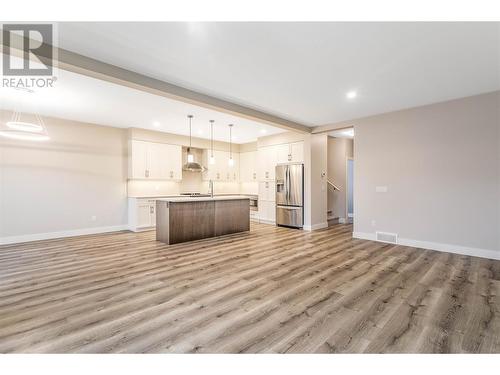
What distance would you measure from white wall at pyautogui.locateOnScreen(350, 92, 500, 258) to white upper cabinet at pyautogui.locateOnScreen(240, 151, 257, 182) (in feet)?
12.9

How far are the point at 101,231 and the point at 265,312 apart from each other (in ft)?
19.2

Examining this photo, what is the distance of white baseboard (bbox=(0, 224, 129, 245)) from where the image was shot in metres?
5.16

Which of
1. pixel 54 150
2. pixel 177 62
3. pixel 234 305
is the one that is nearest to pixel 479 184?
pixel 234 305

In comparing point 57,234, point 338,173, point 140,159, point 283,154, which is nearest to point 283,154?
point 283,154


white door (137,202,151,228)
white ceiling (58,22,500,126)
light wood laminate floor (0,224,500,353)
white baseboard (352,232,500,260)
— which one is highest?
white ceiling (58,22,500,126)

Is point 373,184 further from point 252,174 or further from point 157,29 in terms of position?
point 157,29

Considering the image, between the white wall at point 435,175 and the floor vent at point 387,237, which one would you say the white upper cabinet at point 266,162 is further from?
the floor vent at point 387,237

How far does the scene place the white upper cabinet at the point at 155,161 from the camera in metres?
6.81

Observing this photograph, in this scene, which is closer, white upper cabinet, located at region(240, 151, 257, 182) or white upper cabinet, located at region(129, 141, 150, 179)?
white upper cabinet, located at region(129, 141, 150, 179)

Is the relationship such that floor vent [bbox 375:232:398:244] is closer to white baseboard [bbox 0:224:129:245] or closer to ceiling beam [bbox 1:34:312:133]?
ceiling beam [bbox 1:34:312:133]

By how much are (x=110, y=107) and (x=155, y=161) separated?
236 centimetres

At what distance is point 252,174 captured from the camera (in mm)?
8953

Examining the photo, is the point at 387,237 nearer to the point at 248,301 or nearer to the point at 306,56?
the point at 248,301

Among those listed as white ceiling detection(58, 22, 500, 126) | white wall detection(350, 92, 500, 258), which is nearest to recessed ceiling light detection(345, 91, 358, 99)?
white ceiling detection(58, 22, 500, 126)
